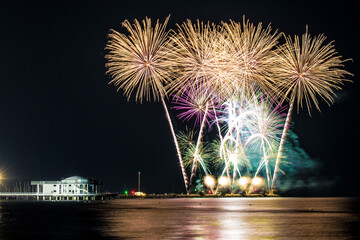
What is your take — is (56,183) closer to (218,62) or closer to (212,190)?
(212,190)

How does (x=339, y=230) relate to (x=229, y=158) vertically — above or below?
below

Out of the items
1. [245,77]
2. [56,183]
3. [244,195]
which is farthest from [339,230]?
[56,183]

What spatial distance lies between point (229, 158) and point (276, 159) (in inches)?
291

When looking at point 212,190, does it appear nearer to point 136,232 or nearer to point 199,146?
point 199,146

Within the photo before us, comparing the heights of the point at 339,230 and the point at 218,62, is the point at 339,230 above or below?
below

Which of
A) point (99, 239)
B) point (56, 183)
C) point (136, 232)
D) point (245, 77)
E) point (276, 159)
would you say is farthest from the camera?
point (56, 183)

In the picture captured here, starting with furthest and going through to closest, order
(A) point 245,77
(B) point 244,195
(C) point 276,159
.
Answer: (B) point 244,195 < (C) point 276,159 < (A) point 245,77

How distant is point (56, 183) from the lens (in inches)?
5901

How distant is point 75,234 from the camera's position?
29156 mm

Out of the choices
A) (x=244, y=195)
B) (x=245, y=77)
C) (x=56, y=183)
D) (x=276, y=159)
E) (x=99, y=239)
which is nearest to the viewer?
(x=99, y=239)

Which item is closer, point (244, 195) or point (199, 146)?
point (199, 146)

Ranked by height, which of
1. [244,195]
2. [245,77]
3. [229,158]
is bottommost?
[244,195]

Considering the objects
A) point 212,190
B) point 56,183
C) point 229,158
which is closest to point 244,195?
point 212,190

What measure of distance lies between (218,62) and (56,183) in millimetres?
102448
